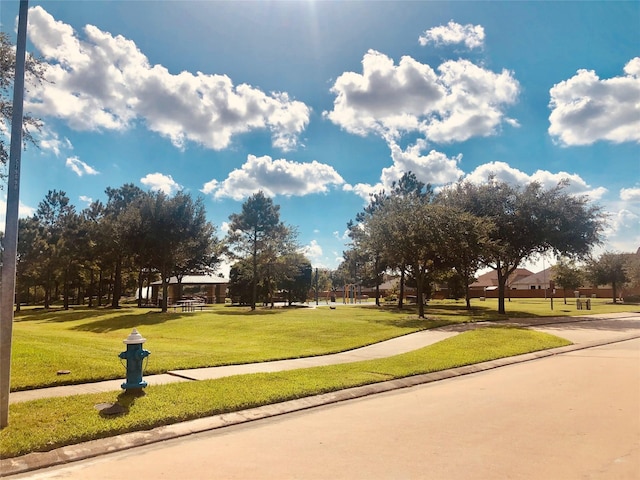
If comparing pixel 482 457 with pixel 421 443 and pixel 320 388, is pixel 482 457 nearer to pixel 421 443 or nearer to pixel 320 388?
pixel 421 443

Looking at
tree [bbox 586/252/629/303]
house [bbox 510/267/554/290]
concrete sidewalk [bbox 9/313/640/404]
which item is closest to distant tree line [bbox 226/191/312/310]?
concrete sidewalk [bbox 9/313/640/404]

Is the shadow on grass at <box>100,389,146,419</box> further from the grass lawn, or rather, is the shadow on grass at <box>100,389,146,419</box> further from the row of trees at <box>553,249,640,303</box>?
the row of trees at <box>553,249,640,303</box>

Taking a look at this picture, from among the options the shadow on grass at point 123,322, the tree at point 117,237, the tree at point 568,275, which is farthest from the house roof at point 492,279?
the shadow on grass at point 123,322

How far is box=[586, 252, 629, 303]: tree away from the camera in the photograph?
2309 inches

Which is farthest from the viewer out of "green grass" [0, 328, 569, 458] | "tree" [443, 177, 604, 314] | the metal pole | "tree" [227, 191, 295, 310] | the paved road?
"tree" [227, 191, 295, 310]

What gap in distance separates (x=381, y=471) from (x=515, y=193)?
3440 centimetres

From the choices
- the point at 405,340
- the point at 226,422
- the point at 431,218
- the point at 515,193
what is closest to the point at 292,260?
the point at 431,218

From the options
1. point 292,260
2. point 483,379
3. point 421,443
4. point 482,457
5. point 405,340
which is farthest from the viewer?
point 292,260

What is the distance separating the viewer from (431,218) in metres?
28.0

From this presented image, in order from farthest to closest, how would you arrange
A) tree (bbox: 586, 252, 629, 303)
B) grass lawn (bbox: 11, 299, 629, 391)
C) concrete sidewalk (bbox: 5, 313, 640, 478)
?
tree (bbox: 586, 252, 629, 303) → grass lawn (bbox: 11, 299, 629, 391) → concrete sidewalk (bbox: 5, 313, 640, 478)

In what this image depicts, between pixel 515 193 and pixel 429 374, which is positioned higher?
pixel 515 193

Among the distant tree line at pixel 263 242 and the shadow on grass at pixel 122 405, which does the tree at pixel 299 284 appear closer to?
the distant tree line at pixel 263 242

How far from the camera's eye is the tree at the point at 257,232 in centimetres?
4012

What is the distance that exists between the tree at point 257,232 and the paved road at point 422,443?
106ft
